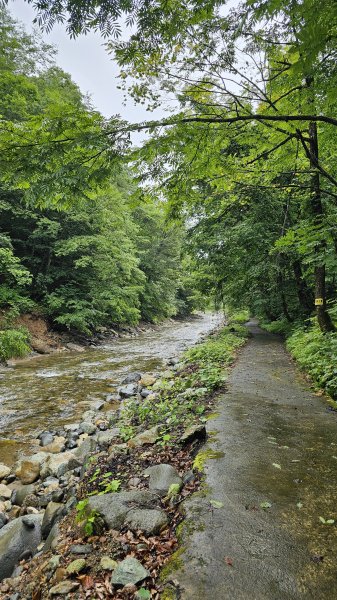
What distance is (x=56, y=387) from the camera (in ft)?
29.0

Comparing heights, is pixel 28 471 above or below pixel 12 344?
below

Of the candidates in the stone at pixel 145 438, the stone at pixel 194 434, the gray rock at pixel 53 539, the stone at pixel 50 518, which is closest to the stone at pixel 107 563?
the gray rock at pixel 53 539

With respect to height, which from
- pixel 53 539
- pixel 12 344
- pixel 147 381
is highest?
pixel 12 344

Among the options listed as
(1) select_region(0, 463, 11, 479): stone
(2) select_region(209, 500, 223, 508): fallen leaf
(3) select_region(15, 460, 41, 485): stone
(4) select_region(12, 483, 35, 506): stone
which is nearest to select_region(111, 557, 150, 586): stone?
(2) select_region(209, 500, 223, 508): fallen leaf

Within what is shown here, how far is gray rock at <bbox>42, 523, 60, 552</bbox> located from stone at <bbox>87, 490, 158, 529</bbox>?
39 centimetres

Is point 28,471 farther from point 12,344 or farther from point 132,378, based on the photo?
point 12,344

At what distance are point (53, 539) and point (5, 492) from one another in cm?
191

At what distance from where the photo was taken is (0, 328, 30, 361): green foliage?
36.8ft

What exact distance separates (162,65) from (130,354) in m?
11.7

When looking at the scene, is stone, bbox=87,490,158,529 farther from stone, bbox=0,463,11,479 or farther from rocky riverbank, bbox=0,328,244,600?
stone, bbox=0,463,11,479

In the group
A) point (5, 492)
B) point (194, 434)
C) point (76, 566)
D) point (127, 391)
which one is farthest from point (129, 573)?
point (127, 391)

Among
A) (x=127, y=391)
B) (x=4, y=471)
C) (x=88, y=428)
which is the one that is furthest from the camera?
(x=127, y=391)

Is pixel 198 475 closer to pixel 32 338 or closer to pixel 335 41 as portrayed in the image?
pixel 335 41

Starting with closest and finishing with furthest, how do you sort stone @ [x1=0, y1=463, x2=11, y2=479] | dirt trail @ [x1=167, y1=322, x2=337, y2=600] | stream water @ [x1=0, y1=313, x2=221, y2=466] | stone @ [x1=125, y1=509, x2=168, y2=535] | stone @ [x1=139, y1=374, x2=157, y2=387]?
dirt trail @ [x1=167, y1=322, x2=337, y2=600]
stone @ [x1=125, y1=509, x2=168, y2=535]
stone @ [x1=0, y1=463, x2=11, y2=479]
stream water @ [x1=0, y1=313, x2=221, y2=466]
stone @ [x1=139, y1=374, x2=157, y2=387]
